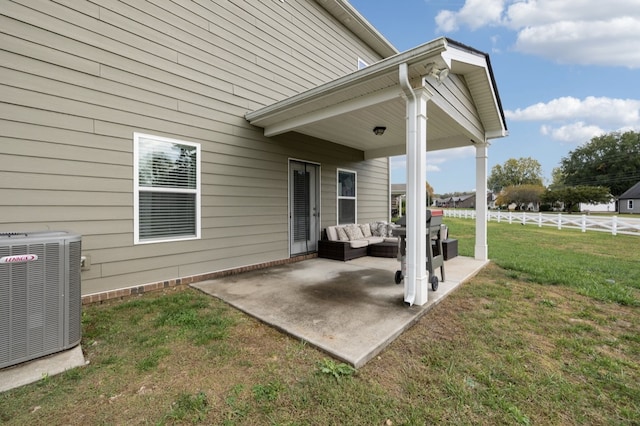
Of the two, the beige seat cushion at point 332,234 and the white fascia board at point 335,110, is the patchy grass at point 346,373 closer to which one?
the white fascia board at point 335,110

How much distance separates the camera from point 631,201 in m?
36.1

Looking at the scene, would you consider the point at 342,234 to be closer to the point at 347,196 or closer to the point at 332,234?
the point at 332,234

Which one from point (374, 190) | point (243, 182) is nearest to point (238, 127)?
point (243, 182)

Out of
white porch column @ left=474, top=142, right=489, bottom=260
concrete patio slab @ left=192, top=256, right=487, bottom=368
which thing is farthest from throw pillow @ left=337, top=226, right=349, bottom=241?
white porch column @ left=474, top=142, right=489, bottom=260

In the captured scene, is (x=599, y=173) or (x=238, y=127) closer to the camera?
(x=238, y=127)

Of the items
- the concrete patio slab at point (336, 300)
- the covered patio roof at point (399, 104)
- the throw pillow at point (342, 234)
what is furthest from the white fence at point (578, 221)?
the throw pillow at point (342, 234)

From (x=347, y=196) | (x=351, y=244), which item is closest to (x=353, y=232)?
(x=351, y=244)

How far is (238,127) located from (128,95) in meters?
1.74

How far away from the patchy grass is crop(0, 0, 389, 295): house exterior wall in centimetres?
120

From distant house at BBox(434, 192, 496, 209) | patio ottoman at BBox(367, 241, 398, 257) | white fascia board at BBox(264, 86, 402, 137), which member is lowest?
patio ottoman at BBox(367, 241, 398, 257)

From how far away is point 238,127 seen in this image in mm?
5141

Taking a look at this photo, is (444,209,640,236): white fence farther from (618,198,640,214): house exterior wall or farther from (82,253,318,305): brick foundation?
(618,198,640,214): house exterior wall

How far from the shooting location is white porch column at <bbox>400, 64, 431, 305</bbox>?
3.32m

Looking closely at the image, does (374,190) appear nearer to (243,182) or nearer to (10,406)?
(243,182)
